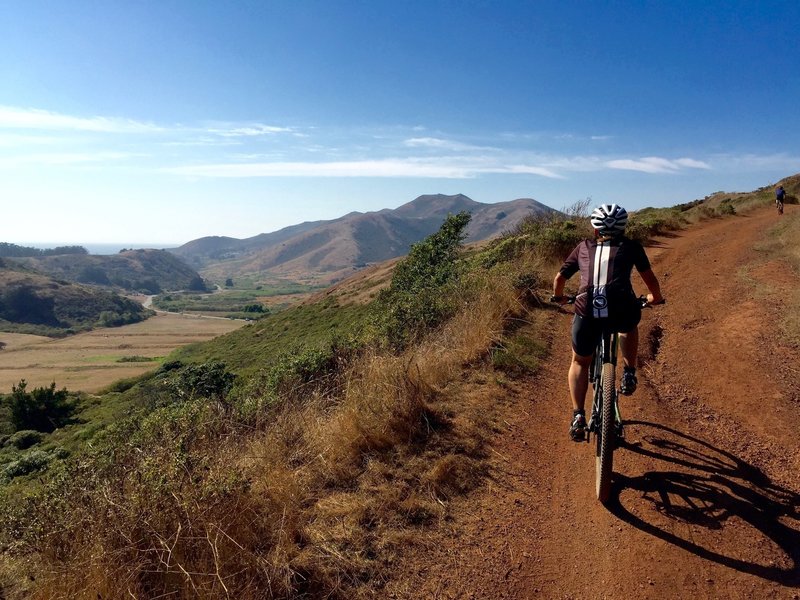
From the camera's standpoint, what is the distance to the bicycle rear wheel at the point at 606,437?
3873 mm

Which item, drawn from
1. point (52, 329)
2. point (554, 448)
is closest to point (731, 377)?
point (554, 448)

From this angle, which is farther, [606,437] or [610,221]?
[610,221]

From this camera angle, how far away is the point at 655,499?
4016mm

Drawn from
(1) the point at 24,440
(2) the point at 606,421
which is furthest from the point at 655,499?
(1) the point at 24,440

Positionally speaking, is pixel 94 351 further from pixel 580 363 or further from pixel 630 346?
pixel 630 346

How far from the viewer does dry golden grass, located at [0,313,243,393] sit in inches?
3103

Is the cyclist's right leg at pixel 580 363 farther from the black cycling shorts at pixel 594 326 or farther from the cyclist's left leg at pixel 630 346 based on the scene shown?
the cyclist's left leg at pixel 630 346

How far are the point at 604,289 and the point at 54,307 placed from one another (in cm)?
18999

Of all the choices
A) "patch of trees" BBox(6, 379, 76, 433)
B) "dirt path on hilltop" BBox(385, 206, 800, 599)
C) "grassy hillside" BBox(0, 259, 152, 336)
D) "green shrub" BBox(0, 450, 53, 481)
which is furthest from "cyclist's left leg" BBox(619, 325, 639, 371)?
"grassy hillside" BBox(0, 259, 152, 336)

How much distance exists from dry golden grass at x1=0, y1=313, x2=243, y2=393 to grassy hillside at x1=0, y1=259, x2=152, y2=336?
344 inches

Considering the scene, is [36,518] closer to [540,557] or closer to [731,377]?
[540,557]

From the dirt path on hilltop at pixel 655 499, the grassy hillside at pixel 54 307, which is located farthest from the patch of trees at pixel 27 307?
the dirt path on hilltop at pixel 655 499

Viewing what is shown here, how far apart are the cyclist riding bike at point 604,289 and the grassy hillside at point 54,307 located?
531ft

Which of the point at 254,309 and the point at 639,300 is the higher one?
the point at 639,300
